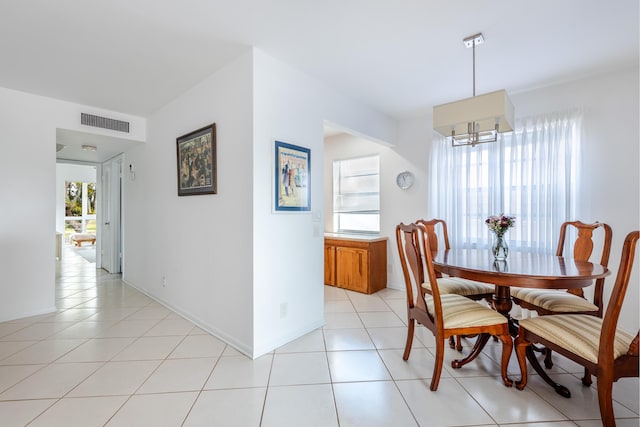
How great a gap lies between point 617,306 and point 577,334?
0.30 metres

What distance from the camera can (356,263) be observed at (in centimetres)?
410

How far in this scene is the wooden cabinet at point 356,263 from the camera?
401cm

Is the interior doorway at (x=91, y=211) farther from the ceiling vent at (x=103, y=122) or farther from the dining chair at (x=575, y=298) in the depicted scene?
the dining chair at (x=575, y=298)

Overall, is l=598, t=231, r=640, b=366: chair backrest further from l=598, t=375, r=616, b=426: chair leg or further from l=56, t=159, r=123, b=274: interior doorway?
l=56, t=159, r=123, b=274: interior doorway

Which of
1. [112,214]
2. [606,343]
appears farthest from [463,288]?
[112,214]

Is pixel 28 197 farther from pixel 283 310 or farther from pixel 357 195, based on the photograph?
pixel 357 195

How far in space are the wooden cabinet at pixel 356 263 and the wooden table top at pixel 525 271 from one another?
175cm

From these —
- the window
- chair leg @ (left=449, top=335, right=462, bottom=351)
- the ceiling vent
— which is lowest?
chair leg @ (left=449, top=335, right=462, bottom=351)

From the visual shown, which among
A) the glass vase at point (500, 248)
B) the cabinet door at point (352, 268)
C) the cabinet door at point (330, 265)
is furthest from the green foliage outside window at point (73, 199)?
the glass vase at point (500, 248)

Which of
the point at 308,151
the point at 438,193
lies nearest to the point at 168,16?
the point at 308,151

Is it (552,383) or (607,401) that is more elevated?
(607,401)

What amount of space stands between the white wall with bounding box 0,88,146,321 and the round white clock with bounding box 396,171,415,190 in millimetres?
4203

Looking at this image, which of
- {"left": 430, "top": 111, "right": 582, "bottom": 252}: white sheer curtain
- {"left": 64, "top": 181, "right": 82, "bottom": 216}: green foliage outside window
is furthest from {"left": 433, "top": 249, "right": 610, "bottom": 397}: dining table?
{"left": 64, "top": 181, "right": 82, "bottom": 216}: green foliage outside window

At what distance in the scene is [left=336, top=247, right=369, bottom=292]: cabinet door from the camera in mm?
4012
